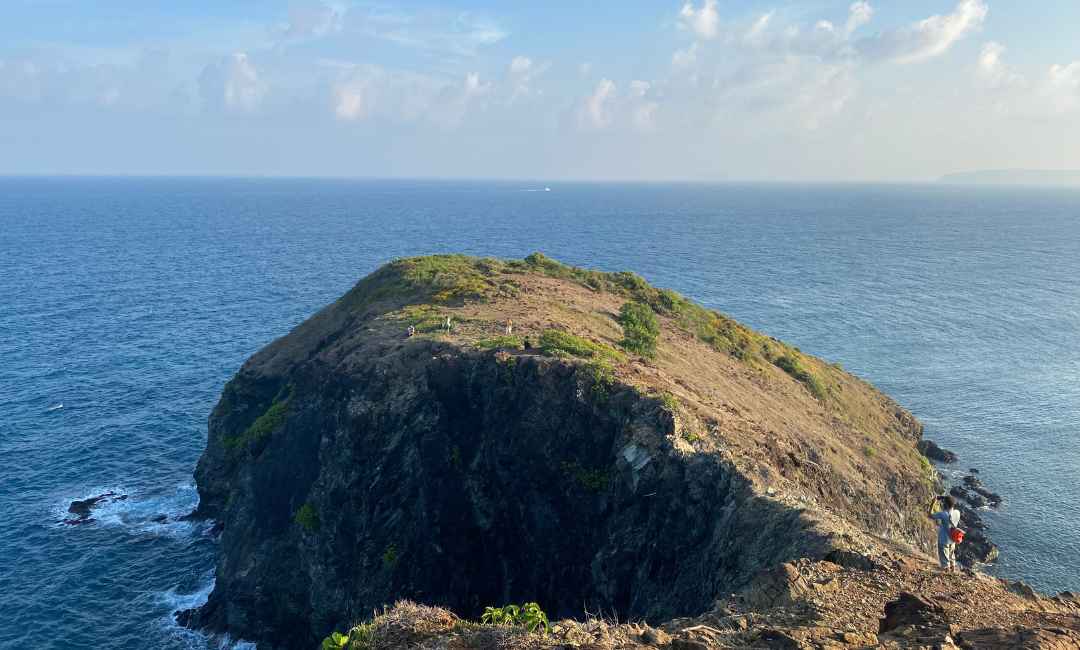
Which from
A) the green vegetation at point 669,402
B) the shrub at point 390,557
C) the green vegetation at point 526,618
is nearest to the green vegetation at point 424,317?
the shrub at point 390,557

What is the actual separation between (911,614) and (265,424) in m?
45.5

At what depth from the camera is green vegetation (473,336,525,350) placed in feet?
136

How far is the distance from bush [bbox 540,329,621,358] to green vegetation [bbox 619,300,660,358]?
509 centimetres

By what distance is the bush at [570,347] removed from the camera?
39625mm

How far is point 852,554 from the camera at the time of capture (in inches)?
856

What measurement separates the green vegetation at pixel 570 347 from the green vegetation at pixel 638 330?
4978 millimetres

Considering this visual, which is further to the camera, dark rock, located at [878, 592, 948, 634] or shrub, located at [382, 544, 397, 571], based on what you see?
shrub, located at [382, 544, 397, 571]

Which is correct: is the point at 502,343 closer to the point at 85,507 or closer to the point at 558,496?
the point at 558,496

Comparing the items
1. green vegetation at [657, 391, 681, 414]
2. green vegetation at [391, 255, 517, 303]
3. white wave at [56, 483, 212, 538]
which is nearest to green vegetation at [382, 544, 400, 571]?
green vegetation at [657, 391, 681, 414]

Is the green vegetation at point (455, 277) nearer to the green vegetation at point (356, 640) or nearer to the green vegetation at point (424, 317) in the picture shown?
the green vegetation at point (424, 317)

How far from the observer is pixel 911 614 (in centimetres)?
1694

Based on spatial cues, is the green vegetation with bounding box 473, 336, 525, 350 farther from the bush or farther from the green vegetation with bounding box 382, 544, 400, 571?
the green vegetation with bounding box 382, 544, 400, 571

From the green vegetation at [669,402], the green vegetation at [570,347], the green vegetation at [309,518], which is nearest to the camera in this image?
the green vegetation at [669,402]

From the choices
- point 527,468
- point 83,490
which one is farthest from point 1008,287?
point 83,490
